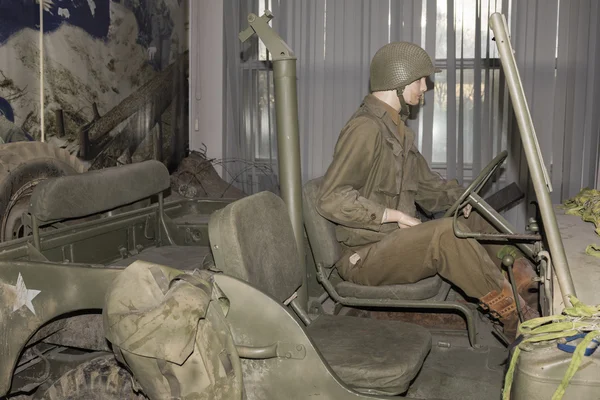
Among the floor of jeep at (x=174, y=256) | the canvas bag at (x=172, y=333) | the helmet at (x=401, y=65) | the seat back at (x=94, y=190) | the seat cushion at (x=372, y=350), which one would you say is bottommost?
the seat cushion at (x=372, y=350)

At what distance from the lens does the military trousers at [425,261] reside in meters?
3.26

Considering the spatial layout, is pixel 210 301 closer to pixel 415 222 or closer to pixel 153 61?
pixel 415 222

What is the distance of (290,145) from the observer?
10.5 ft

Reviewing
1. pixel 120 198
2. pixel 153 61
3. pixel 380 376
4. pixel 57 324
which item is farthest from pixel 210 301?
pixel 153 61

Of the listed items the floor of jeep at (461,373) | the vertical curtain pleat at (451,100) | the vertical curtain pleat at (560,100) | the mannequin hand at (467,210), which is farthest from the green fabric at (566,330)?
the vertical curtain pleat at (560,100)

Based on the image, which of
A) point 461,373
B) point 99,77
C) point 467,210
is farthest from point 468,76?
point 461,373

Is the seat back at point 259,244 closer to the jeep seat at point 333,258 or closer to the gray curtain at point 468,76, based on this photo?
the jeep seat at point 333,258

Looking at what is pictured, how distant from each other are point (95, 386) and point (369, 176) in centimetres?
178

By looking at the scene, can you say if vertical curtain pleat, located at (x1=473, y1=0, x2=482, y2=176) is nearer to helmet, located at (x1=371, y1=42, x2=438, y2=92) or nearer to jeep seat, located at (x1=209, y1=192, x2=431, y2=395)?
helmet, located at (x1=371, y1=42, x2=438, y2=92)

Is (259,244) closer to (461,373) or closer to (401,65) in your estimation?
(461,373)

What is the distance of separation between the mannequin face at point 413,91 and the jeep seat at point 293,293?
1.26m

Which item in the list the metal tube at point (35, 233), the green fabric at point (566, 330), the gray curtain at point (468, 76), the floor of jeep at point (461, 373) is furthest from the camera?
the gray curtain at point (468, 76)

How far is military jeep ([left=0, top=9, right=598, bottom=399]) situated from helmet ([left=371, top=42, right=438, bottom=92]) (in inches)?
26.4

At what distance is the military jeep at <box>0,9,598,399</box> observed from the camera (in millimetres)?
2277
